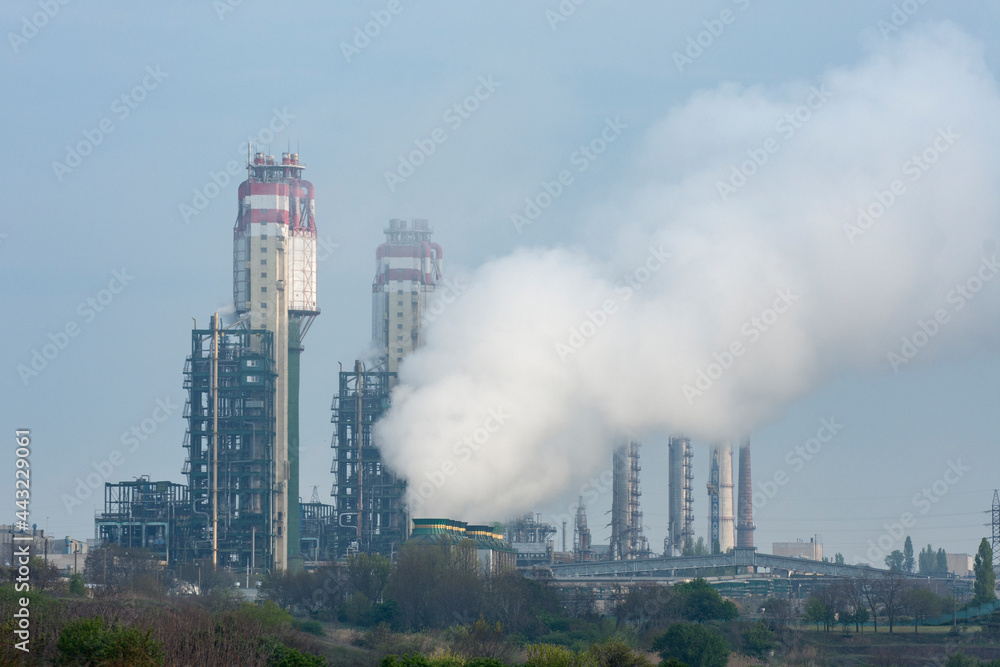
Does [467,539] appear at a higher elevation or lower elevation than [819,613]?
higher

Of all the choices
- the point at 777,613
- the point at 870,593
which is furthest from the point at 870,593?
the point at 777,613

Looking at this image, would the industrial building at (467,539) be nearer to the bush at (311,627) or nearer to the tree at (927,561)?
the bush at (311,627)

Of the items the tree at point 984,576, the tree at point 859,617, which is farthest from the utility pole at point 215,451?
the tree at point 984,576

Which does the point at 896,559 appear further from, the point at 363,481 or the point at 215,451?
the point at 215,451

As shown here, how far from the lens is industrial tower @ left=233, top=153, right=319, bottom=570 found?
10762 cm

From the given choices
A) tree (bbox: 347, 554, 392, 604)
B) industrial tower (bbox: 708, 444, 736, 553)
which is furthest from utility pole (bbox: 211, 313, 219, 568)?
industrial tower (bbox: 708, 444, 736, 553)

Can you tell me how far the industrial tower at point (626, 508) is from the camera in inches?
4919

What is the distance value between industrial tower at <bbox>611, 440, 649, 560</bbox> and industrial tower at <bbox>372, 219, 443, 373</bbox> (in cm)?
2214

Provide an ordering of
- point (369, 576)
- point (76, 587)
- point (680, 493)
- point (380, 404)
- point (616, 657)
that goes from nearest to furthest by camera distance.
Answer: point (616, 657), point (76, 587), point (369, 576), point (380, 404), point (680, 493)

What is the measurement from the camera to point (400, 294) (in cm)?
13275

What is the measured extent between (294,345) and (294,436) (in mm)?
7313

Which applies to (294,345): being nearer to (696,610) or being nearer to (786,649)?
(696,610)

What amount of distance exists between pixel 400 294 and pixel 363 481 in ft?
70.5

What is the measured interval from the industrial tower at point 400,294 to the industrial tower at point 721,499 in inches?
1565
